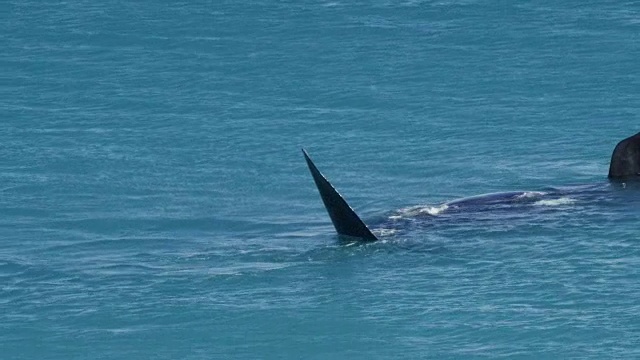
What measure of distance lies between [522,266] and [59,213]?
6236 mm

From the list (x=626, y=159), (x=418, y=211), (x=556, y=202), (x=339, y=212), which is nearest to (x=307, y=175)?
(x=418, y=211)

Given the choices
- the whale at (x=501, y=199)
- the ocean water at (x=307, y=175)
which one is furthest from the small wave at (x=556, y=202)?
the ocean water at (x=307, y=175)

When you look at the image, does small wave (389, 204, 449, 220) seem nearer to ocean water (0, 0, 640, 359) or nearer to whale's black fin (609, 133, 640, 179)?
ocean water (0, 0, 640, 359)

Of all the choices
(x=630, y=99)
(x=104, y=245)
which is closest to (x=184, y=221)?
(x=104, y=245)

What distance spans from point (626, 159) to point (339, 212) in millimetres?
4488

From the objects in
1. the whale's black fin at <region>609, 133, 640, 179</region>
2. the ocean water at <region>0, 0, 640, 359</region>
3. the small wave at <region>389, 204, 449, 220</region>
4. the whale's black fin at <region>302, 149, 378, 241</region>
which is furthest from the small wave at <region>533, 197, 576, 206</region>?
the whale's black fin at <region>302, 149, 378, 241</region>

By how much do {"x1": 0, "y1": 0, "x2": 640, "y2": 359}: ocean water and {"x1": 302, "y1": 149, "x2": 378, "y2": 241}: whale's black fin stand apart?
28cm

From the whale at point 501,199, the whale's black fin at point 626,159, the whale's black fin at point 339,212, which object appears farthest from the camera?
the whale's black fin at point 626,159

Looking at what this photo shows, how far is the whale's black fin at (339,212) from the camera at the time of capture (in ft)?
60.1

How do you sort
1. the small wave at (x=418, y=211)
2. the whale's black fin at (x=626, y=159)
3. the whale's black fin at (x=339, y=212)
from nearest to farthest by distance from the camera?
1. the whale's black fin at (x=339, y=212)
2. the small wave at (x=418, y=211)
3. the whale's black fin at (x=626, y=159)

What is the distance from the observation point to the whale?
18.7 m

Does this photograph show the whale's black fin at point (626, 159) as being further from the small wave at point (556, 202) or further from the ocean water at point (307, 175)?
the small wave at point (556, 202)

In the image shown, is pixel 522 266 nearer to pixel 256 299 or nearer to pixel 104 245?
pixel 256 299

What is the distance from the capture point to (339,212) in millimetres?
18688
